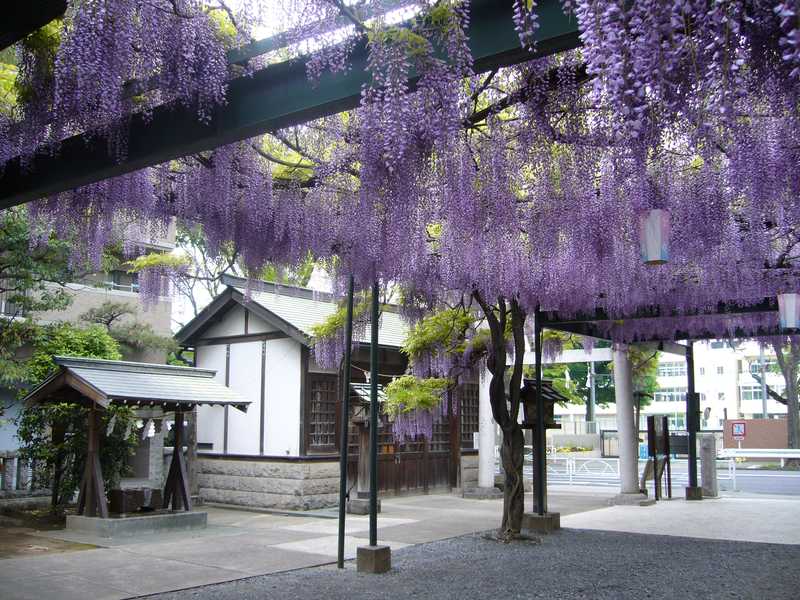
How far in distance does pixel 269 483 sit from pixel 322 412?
1.29m

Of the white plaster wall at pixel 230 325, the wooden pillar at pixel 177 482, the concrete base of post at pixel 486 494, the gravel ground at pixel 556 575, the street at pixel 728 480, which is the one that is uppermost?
the white plaster wall at pixel 230 325

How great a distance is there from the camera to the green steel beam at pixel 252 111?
10.1 ft

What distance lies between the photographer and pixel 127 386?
8.61 m

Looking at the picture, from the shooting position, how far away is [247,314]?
12.3 metres

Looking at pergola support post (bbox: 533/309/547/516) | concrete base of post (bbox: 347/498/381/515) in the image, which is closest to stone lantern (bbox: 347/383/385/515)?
concrete base of post (bbox: 347/498/381/515)

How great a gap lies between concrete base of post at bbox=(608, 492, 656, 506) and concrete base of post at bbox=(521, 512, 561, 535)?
3.22 m

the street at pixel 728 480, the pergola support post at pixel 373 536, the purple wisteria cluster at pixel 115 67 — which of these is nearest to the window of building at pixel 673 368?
the street at pixel 728 480

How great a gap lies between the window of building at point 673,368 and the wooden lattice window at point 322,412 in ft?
128

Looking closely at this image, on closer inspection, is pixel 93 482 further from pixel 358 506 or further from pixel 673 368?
pixel 673 368

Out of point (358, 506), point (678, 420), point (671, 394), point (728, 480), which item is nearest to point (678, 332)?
point (358, 506)

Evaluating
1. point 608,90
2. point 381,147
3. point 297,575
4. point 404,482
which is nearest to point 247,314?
point 404,482

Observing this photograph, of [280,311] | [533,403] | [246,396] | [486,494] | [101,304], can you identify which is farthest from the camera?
[101,304]

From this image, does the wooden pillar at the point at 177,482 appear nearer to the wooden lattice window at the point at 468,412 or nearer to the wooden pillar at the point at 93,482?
the wooden pillar at the point at 93,482

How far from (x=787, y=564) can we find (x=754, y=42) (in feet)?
18.3
